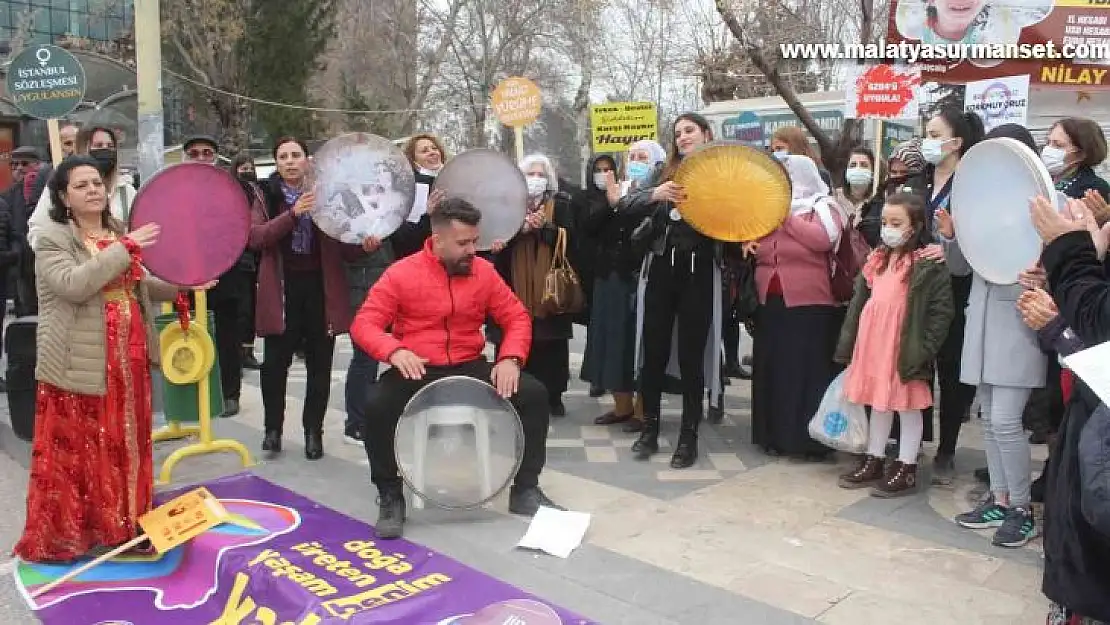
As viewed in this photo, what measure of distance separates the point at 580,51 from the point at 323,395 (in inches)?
965

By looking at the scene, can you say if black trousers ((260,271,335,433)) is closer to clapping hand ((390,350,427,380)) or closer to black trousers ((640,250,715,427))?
clapping hand ((390,350,427,380))

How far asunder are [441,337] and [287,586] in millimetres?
1260

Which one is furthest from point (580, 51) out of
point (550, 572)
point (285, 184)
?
point (550, 572)

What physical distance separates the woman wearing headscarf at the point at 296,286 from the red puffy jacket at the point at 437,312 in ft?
3.23

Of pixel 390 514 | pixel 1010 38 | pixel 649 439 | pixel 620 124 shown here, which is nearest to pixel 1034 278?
pixel 649 439

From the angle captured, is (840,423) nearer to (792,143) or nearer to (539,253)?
(792,143)

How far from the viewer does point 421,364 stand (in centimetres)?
388

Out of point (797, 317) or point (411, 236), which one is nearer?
point (797, 317)

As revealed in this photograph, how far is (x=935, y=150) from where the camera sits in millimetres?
4387

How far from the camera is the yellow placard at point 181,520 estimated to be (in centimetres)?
375

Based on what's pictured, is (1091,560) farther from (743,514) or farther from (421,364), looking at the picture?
(421,364)

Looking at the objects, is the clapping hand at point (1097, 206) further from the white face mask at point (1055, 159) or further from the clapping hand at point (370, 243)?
the clapping hand at point (370, 243)

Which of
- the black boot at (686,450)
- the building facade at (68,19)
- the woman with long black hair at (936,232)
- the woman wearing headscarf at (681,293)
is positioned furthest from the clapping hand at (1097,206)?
the building facade at (68,19)

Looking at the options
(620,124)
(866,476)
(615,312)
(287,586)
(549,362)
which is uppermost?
(620,124)
